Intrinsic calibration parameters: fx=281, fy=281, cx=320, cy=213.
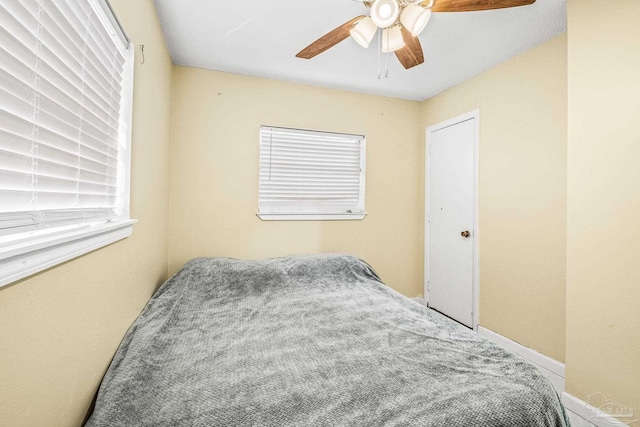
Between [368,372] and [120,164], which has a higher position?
[120,164]

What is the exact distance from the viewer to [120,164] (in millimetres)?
1295

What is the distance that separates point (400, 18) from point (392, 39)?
0.55 ft

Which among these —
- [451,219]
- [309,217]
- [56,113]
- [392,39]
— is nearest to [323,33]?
[392,39]

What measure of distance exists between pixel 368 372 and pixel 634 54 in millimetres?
2032

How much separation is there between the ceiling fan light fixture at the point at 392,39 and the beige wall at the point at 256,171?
138 centimetres

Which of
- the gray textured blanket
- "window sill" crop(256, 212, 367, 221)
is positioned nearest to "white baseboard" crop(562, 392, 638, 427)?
the gray textured blanket

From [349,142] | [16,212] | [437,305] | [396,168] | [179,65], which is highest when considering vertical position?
[179,65]

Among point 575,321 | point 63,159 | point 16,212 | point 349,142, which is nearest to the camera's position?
point 16,212

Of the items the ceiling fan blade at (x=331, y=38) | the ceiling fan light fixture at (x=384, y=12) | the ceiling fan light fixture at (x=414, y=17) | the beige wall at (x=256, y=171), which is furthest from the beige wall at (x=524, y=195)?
the ceiling fan blade at (x=331, y=38)

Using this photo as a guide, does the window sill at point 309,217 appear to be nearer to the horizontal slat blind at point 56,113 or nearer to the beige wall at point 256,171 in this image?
the beige wall at point 256,171

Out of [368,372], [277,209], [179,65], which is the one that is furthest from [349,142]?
[368,372]

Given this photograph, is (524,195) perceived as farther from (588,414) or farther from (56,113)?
(56,113)

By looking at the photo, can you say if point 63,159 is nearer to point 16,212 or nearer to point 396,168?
point 16,212

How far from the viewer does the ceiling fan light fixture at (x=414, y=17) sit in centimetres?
135
